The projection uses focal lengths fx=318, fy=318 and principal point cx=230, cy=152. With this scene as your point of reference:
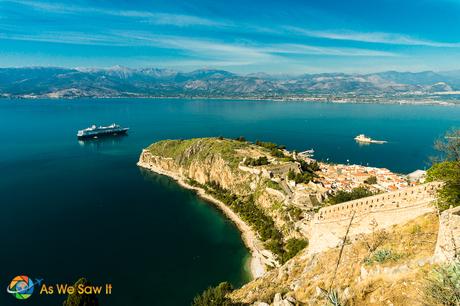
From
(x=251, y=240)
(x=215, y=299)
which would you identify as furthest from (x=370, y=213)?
(x=251, y=240)

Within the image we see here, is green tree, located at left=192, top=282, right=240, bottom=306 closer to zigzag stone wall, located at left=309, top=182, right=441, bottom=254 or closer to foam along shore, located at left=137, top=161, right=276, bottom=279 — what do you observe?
zigzag stone wall, located at left=309, top=182, right=441, bottom=254

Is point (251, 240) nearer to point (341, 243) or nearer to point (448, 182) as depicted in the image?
point (341, 243)

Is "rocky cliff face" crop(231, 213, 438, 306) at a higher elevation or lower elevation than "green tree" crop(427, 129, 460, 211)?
lower

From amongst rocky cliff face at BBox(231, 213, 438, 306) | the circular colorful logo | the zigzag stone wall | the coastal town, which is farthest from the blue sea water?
the coastal town

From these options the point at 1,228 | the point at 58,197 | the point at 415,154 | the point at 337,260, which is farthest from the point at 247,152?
the point at 415,154

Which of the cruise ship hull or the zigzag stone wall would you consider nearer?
the zigzag stone wall

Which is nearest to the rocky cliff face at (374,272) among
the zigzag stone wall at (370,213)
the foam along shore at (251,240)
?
the zigzag stone wall at (370,213)

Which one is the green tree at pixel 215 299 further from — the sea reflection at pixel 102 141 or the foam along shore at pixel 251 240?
the sea reflection at pixel 102 141
